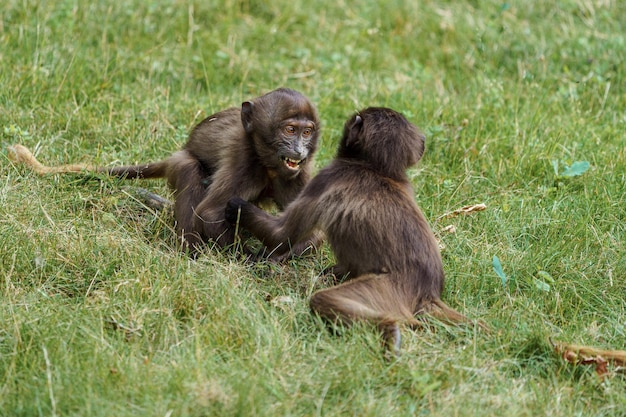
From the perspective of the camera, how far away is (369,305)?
Answer: 5379mm

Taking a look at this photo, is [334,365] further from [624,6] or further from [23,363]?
[624,6]

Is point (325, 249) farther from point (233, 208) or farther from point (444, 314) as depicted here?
point (444, 314)

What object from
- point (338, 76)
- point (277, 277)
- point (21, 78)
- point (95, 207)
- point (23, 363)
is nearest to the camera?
point (23, 363)

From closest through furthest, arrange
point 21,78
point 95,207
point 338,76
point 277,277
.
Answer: point 277,277, point 95,207, point 21,78, point 338,76

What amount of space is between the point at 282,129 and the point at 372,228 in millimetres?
1174

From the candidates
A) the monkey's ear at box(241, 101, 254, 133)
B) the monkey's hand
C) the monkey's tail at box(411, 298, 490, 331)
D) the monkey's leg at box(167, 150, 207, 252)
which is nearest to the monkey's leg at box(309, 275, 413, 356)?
the monkey's tail at box(411, 298, 490, 331)

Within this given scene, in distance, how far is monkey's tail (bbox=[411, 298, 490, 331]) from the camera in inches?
218

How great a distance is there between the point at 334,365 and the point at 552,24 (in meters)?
6.42

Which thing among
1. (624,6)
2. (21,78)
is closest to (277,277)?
(21,78)

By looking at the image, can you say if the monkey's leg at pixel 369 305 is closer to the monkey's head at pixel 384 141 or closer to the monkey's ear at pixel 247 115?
the monkey's head at pixel 384 141

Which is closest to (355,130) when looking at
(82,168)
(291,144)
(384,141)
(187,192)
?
(384,141)

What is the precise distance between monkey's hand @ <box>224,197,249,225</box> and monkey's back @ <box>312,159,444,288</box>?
25.8 inches

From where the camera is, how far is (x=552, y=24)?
10.2 m

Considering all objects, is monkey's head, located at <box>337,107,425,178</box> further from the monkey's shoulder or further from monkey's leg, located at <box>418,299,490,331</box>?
the monkey's shoulder
